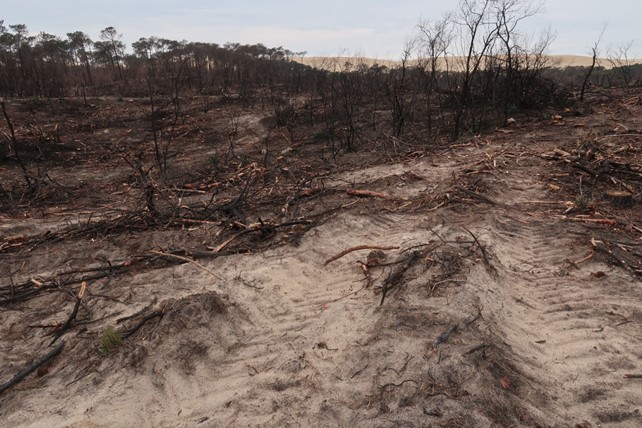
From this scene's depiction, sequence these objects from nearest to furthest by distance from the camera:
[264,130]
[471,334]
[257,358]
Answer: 1. [471,334]
2. [257,358]
3. [264,130]

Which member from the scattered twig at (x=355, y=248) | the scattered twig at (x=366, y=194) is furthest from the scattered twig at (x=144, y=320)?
the scattered twig at (x=366, y=194)

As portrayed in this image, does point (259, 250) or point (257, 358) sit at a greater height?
point (259, 250)

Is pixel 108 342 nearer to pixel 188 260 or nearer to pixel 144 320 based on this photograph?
pixel 144 320

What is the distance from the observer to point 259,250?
4301 millimetres

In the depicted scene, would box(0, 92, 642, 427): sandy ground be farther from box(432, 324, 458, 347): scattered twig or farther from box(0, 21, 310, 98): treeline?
box(0, 21, 310, 98): treeline

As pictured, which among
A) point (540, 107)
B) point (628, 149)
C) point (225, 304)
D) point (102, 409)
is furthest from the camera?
point (540, 107)

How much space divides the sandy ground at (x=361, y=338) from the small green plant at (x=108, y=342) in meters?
0.06

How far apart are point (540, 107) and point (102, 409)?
36.0 ft

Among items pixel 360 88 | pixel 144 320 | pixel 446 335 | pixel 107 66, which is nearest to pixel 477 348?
pixel 446 335

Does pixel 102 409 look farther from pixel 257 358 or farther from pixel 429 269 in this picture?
pixel 429 269

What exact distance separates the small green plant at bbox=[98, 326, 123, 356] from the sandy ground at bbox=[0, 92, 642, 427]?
0.19 feet

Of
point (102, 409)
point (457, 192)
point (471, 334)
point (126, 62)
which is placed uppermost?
point (126, 62)

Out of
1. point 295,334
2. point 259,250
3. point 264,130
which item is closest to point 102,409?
point 295,334

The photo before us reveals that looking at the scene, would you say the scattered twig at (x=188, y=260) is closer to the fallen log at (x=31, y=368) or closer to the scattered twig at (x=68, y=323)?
the scattered twig at (x=68, y=323)
